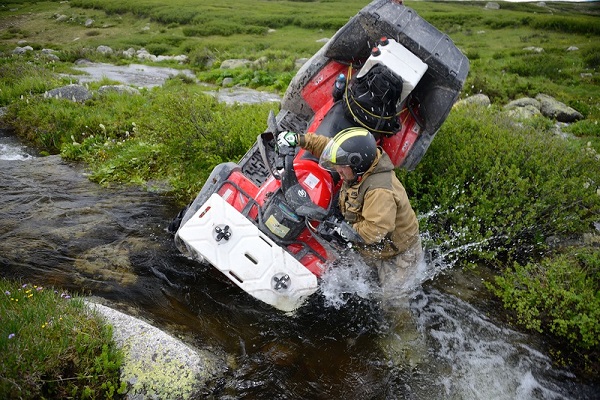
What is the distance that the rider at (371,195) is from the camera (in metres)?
4.27

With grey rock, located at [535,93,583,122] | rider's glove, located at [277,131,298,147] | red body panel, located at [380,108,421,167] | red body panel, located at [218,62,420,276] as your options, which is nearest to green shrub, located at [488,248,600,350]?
red body panel, located at [380,108,421,167]

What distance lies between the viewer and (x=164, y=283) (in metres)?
5.39

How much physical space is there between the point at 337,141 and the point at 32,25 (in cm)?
4879

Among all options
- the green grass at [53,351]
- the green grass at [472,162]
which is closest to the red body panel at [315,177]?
the green grass at [472,162]

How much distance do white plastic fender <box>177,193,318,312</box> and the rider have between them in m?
0.88

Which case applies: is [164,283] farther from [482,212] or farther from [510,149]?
[510,149]

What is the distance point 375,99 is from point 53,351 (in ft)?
13.5

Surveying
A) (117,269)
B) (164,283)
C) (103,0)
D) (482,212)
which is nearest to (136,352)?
(164,283)

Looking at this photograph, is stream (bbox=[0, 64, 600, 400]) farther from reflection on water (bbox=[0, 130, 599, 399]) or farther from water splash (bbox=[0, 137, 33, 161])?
water splash (bbox=[0, 137, 33, 161])

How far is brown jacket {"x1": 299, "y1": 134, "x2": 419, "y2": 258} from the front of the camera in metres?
4.32

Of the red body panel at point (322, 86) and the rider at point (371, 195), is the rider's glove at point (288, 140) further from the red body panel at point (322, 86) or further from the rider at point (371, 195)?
the red body panel at point (322, 86)

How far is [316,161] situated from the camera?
4.95 m

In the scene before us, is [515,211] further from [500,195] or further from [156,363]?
[156,363]

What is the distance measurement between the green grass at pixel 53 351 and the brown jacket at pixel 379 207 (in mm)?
2736
